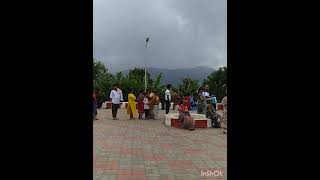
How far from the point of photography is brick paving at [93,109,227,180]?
5449 millimetres

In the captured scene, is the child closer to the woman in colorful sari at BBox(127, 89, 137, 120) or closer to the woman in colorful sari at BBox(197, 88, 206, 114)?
the woman in colorful sari at BBox(127, 89, 137, 120)

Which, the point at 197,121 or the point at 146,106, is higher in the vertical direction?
the point at 146,106

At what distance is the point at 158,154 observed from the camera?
696 cm

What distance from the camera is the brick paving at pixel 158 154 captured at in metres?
5.45

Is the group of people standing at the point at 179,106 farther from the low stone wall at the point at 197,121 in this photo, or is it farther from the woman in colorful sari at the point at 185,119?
the low stone wall at the point at 197,121

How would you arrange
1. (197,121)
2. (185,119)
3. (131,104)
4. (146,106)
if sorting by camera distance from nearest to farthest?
1. (185,119)
2. (197,121)
3. (146,106)
4. (131,104)

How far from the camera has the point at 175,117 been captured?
11984 mm

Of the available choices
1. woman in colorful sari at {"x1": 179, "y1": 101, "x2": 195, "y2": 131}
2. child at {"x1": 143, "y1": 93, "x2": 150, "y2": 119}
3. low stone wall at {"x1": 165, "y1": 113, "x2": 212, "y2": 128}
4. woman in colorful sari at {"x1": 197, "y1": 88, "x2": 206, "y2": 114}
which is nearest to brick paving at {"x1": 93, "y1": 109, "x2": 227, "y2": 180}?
woman in colorful sari at {"x1": 179, "y1": 101, "x2": 195, "y2": 131}

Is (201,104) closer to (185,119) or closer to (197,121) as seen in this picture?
(197,121)

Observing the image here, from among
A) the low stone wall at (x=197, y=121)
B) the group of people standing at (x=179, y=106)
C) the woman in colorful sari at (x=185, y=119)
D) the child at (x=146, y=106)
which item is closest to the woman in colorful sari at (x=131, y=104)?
the group of people standing at (x=179, y=106)

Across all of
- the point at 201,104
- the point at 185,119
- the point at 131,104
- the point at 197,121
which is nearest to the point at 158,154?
the point at 185,119
